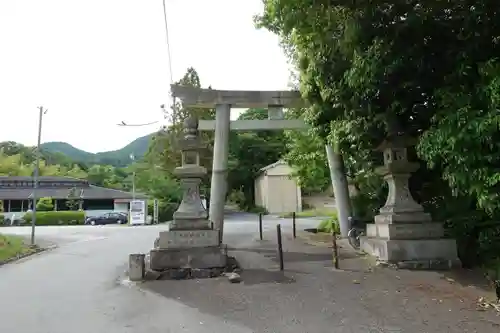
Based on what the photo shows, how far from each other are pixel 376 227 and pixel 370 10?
5.57 meters

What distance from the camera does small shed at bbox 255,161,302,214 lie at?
46469mm

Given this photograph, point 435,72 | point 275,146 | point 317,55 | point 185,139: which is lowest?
point 185,139

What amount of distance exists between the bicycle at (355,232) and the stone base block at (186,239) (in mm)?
4913

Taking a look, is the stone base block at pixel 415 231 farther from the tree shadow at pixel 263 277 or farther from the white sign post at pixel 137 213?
the white sign post at pixel 137 213

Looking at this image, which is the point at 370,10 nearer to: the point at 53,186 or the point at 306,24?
the point at 306,24

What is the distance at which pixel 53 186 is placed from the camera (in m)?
53.7

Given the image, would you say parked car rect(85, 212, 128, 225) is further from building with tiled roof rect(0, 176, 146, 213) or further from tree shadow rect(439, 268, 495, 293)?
tree shadow rect(439, 268, 495, 293)

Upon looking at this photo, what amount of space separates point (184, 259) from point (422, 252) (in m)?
5.49

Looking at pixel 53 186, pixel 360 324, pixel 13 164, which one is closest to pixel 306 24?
pixel 360 324

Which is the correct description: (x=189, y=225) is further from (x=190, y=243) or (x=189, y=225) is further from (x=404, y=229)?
(x=404, y=229)

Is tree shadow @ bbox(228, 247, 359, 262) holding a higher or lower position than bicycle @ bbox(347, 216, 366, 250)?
lower

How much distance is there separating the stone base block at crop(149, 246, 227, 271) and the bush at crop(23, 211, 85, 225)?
36688mm

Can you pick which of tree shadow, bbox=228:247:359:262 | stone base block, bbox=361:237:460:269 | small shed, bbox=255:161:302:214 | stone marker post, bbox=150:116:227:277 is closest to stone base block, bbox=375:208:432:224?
stone base block, bbox=361:237:460:269

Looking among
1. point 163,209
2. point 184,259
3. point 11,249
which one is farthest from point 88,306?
point 163,209
